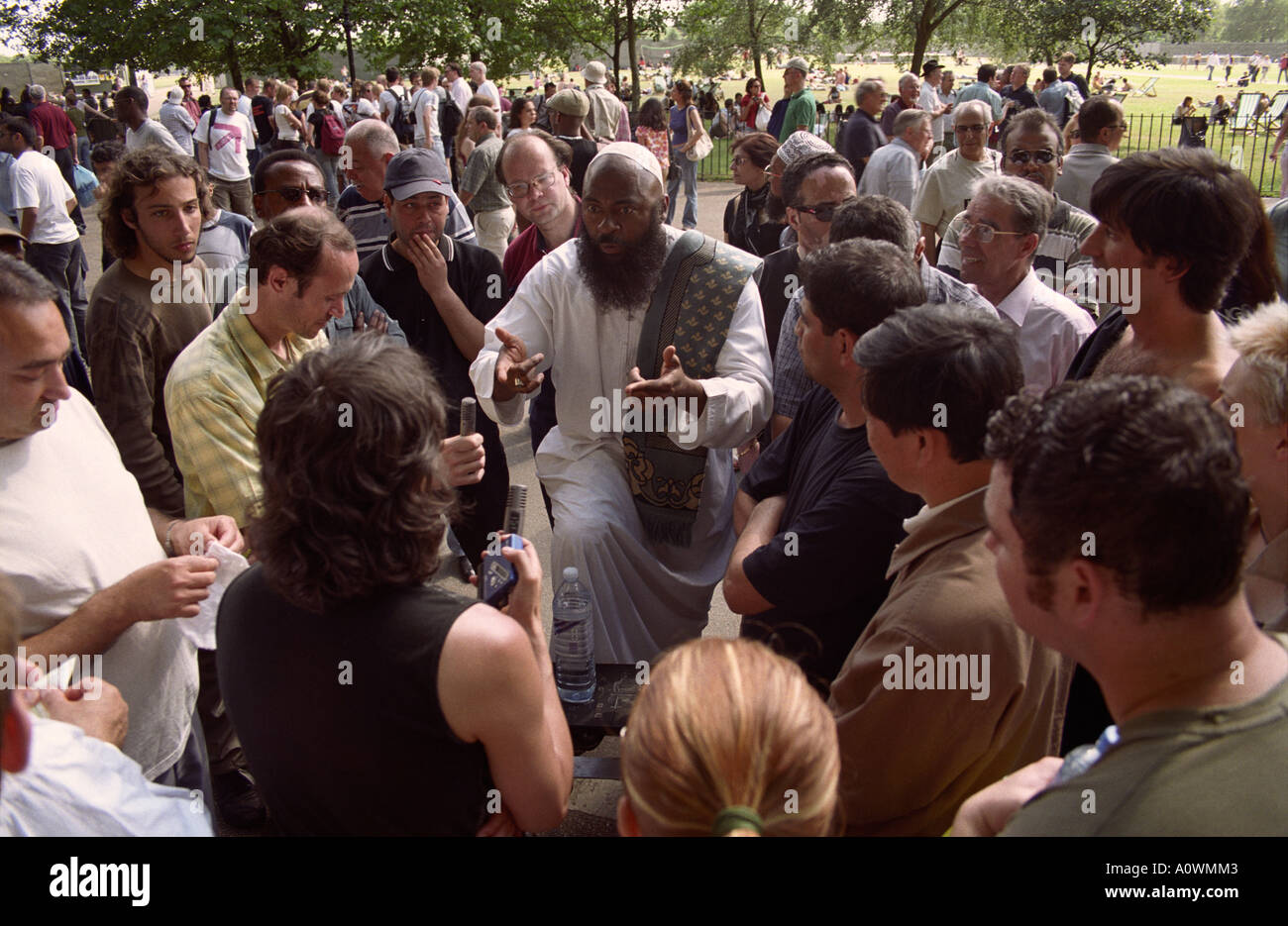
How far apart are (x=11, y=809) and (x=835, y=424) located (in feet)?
6.69

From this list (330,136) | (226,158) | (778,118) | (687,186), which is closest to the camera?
(778,118)

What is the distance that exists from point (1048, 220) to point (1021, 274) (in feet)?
1.59

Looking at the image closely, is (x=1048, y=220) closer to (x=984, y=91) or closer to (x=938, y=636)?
(x=938, y=636)

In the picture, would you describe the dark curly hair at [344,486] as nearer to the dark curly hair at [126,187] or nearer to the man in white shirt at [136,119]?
the dark curly hair at [126,187]

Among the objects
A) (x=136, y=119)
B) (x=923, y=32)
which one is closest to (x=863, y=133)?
(x=136, y=119)

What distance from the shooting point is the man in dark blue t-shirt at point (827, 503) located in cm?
235

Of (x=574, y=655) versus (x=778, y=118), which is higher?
(x=778, y=118)

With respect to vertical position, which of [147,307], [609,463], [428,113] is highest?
[428,113]

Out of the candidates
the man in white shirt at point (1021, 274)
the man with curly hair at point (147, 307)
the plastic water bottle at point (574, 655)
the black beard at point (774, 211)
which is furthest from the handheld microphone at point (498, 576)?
the black beard at point (774, 211)

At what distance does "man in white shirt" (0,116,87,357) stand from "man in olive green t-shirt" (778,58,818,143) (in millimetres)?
6515

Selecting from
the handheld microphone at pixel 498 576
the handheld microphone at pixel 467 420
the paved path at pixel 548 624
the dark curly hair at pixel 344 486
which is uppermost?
the dark curly hair at pixel 344 486

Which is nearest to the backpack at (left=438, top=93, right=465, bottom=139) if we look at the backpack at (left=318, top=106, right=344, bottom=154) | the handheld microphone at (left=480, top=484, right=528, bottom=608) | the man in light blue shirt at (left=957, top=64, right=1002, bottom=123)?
the backpack at (left=318, top=106, right=344, bottom=154)

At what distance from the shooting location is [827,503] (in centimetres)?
238

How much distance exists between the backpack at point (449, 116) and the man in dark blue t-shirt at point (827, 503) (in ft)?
42.1
